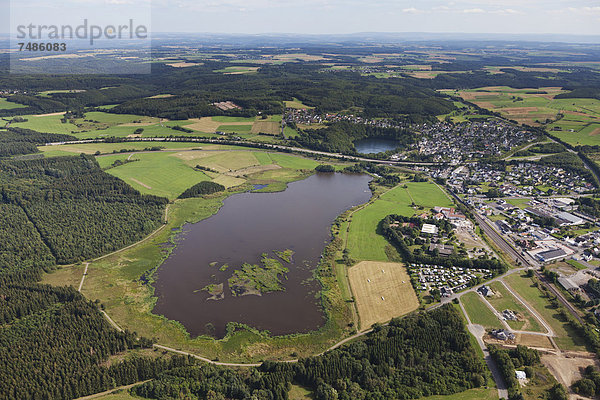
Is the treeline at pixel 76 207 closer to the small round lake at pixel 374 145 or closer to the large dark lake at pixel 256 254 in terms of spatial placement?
the large dark lake at pixel 256 254

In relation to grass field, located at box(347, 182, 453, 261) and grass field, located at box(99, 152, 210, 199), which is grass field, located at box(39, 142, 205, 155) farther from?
grass field, located at box(347, 182, 453, 261)

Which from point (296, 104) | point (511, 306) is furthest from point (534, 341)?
point (296, 104)

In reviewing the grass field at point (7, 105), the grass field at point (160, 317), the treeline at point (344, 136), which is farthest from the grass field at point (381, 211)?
the grass field at point (7, 105)

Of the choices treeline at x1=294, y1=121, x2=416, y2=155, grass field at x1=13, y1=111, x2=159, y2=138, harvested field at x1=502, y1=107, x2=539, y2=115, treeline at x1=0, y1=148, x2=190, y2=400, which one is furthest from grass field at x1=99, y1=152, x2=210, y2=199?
harvested field at x1=502, y1=107, x2=539, y2=115

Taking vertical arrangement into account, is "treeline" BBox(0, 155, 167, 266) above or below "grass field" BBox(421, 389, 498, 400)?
above

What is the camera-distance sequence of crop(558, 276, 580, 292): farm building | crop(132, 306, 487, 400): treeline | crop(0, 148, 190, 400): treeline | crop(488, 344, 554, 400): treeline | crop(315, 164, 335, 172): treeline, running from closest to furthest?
crop(132, 306, 487, 400): treeline < crop(488, 344, 554, 400): treeline < crop(0, 148, 190, 400): treeline < crop(558, 276, 580, 292): farm building < crop(315, 164, 335, 172): treeline

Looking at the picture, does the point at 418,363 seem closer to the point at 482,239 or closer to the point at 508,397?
the point at 508,397
